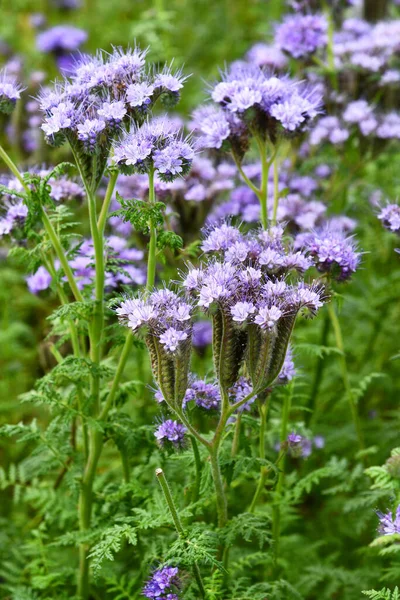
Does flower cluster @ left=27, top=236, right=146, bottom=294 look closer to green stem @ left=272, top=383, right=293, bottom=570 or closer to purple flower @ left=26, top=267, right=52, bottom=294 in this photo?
purple flower @ left=26, top=267, right=52, bottom=294

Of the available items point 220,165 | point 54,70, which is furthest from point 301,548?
point 54,70

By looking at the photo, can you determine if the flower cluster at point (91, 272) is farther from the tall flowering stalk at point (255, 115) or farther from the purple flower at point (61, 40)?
the purple flower at point (61, 40)

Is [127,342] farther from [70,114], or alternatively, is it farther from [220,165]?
[220,165]

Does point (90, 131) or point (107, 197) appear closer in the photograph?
point (90, 131)

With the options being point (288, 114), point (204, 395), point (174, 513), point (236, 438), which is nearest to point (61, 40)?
point (288, 114)

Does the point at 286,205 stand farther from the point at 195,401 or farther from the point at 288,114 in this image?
the point at 195,401

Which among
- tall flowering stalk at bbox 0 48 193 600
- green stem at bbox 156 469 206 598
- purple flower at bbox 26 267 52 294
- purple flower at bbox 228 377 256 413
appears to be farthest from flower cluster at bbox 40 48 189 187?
green stem at bbox 156 469 206 598
